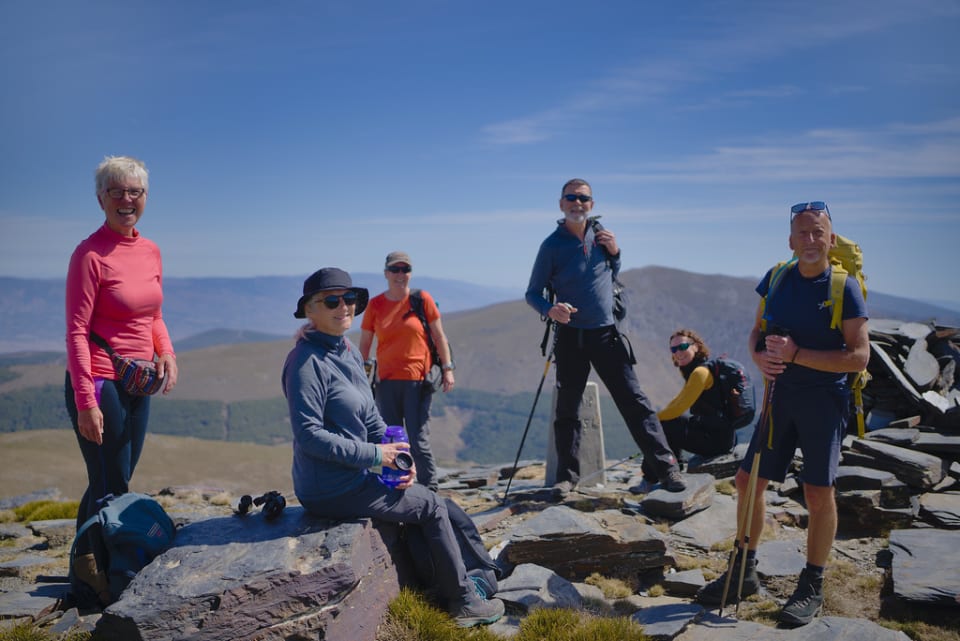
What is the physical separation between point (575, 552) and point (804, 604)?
2.20 meters

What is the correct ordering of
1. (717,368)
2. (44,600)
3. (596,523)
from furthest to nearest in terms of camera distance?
(717,368)
(596,523)
(44,600)

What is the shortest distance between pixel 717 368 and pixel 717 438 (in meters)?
1.06

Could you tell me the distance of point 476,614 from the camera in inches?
217

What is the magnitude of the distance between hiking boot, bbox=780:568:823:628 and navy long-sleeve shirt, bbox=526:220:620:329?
3.72 m

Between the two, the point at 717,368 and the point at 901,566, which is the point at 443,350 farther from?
the point at 901,566

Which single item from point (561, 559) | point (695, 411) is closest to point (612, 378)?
point (561, 559)

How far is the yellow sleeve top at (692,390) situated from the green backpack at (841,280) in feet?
11.8

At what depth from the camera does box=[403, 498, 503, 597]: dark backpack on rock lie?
5688mm

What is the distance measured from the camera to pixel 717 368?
1016 centimetres

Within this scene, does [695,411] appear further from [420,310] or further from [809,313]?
[809,313]

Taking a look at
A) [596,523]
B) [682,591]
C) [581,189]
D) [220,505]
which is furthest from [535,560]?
[220,505]

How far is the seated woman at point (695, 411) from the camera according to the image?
32.4 feet

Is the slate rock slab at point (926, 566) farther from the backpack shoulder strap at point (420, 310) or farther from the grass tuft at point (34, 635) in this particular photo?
the grass tuft at point (34, 635)

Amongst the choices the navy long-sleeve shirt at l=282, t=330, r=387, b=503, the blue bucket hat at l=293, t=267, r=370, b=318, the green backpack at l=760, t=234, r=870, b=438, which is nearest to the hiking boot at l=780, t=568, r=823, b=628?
the green backpack at l=760, t=234, r=870, b=438
